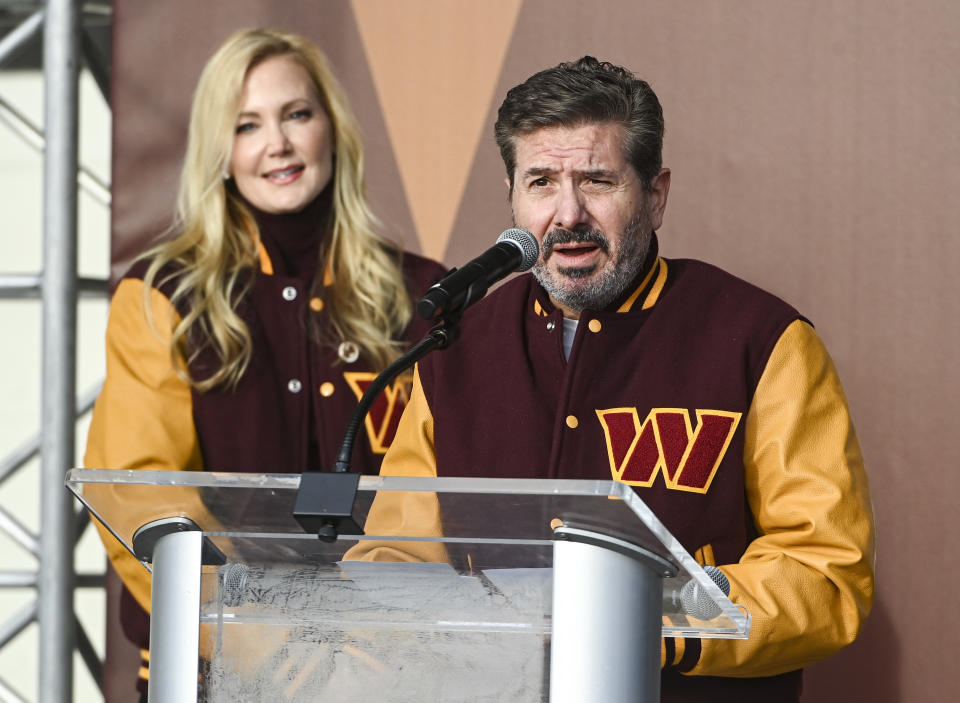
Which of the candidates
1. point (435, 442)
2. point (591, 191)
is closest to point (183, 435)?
point (435, 442)

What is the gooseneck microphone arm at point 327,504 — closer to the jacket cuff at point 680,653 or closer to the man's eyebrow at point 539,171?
the jacket cuff at point 680,653

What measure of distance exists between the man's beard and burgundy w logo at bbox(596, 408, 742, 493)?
207mm

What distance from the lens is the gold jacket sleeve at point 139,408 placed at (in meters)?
2.66

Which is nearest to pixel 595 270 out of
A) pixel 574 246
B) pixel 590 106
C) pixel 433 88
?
pixel 574 246

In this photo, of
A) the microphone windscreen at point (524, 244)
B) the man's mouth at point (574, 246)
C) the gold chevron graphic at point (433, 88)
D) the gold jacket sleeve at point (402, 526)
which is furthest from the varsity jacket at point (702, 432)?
the gold chevron graphic at point (433, 88)

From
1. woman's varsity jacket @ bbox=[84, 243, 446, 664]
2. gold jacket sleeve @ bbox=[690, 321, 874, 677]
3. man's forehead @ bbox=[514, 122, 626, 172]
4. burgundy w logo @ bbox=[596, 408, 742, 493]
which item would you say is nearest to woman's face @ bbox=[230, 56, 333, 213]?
woman's varsity jacket @ bbox=[84, 243, 446, 664]

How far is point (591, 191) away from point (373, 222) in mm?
882

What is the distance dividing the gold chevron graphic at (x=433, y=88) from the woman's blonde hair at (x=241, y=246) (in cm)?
33

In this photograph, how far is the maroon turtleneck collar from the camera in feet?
9.55

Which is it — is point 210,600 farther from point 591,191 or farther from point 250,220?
point 250,220

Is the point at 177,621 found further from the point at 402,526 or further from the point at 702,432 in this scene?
the point at 702,432

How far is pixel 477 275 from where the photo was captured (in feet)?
4.76

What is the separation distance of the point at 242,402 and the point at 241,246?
38 centimetres

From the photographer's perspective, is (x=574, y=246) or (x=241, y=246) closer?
(x=574, y=246)
